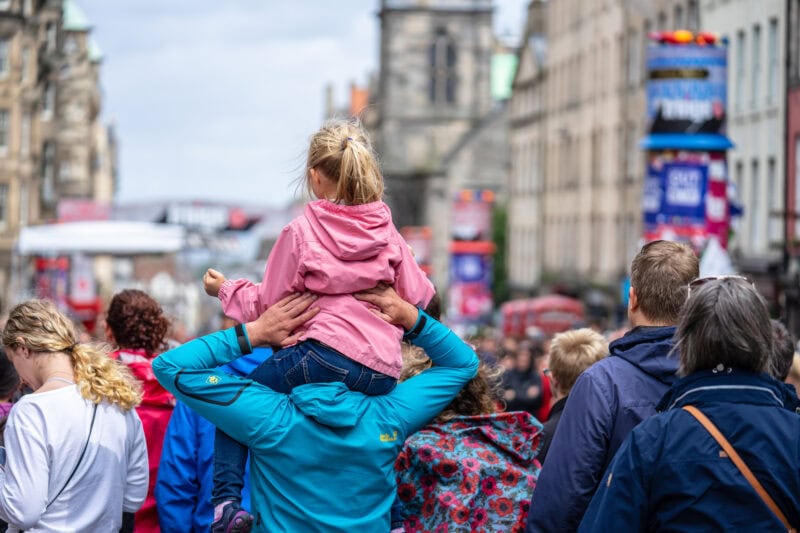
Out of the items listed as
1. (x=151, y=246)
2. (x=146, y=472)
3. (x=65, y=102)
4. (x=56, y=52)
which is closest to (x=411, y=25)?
(x=65, y=102)

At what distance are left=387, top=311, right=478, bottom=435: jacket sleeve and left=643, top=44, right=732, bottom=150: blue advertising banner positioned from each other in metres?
22.0

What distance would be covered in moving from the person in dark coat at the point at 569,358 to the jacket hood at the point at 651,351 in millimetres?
1438

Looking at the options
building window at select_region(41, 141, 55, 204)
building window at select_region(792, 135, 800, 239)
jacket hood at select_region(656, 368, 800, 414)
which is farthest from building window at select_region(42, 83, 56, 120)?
jacket hood at select_region(656, 368, 800, 414)

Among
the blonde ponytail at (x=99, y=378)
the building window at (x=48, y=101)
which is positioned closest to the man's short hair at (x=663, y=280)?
the blonde ponytail at (x=99, y=378)

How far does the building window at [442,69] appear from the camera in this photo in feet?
351

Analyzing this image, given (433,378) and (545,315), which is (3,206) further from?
(433,378)

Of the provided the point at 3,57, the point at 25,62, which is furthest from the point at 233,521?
the point at 25,62

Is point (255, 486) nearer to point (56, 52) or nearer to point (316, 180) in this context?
point (316, 180)

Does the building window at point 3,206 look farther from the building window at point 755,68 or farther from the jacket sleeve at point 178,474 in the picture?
the jacket sleeve at point 178,474

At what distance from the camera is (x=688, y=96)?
2708 centimetres

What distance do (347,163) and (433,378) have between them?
78 centimetres

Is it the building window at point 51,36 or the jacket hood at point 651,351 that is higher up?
the building window at point 51,36

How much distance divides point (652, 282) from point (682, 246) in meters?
0.19

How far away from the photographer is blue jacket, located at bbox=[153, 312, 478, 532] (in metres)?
Answer: 5.14
